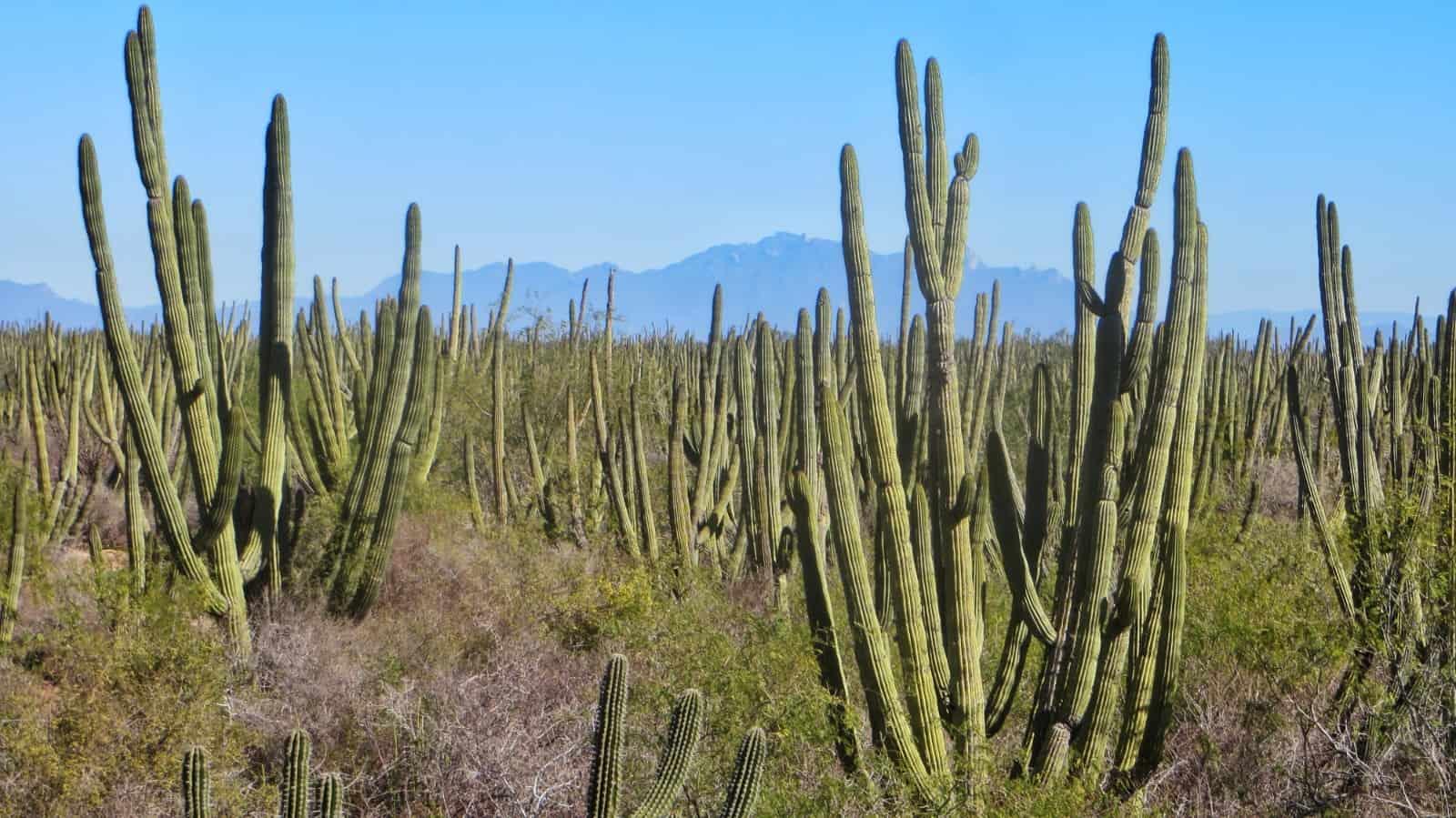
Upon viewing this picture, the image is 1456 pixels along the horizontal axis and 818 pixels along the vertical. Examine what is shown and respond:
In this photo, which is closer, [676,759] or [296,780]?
[296,780]

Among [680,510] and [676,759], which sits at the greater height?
[680,510]

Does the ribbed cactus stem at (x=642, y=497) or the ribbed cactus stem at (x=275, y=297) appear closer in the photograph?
the ribbed cactus stem at (x=275, y=297)

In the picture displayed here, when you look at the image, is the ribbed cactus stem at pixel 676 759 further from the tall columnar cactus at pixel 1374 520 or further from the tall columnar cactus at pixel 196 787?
the tall columnar cactus at pixel 1374 520

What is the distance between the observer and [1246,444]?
1454 centimetres

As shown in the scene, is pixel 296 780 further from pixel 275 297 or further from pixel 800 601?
pixel 800 601

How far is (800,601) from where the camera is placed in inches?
428

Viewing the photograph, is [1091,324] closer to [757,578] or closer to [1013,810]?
[1013,810]

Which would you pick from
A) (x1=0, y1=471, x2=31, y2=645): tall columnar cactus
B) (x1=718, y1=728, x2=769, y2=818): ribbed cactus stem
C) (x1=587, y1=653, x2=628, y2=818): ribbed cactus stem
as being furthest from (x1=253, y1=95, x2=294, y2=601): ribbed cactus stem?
(x1=718, y1=728, x2=769, y2=818): ribbed cactus stem

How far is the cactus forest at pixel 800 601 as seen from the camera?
648cm

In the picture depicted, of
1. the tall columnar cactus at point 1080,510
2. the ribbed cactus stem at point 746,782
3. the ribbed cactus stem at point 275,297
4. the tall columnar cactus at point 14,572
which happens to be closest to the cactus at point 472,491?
the ribbed cactus stem at point 275,297

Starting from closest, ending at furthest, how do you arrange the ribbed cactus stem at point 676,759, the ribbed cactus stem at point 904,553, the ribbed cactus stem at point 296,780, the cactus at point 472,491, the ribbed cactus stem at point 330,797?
the ribbed cactus stem at point 330,797, the ribbed cactus stem at point 296,780, the ribbed cactus stem at point 676,759, the ribbed cactus stem at point 904,553, the cactus at point 472,491

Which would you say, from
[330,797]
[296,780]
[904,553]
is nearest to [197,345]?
[296,780]

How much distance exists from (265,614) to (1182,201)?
20.1 feet

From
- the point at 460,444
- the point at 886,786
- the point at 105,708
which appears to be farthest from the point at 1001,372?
the point at 105,708
